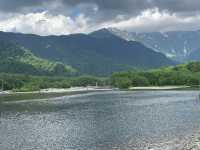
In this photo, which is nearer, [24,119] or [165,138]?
[165,138]

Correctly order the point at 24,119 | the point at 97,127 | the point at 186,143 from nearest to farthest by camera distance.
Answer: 1. the point at 186,143
2. the point at 97,127
3. the point at 24,119

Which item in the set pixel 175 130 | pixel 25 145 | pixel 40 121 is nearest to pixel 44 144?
pixel 25 145

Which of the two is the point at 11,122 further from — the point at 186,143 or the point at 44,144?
the point at 186,143

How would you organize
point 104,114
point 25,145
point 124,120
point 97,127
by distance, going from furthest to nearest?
1. point 104,114
2. point 124,120
3. point 97,127
4. point 25,145

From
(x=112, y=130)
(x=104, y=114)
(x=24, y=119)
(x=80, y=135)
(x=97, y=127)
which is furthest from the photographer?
(x=104, y=114)

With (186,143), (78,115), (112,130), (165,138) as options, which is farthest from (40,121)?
(186,143)

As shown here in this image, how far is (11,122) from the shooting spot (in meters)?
100

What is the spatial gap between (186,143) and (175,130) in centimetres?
1636

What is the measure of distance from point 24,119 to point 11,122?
649 cm

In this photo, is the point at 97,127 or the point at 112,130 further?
the point at 97,127

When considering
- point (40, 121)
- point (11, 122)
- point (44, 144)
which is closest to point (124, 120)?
point (40, 121)

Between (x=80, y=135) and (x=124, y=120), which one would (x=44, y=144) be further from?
(x=124, y=120)

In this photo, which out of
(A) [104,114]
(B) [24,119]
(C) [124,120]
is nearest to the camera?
(C) [124,120]

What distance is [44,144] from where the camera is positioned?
6800cm
